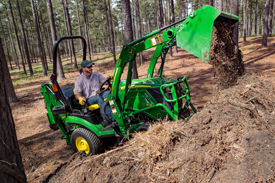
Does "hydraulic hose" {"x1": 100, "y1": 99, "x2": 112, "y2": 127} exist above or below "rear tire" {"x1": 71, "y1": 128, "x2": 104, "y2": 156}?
above

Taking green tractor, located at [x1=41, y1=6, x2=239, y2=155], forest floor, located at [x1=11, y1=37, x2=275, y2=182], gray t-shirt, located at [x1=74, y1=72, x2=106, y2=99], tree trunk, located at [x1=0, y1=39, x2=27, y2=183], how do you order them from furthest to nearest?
gray t-shirt, located at [x1=74, y1=72, x2=106, y2=99]
green tractor, located at [x1=41, y1=6, x2=239, y2=155]
forest floor, located at [x1=11, y1=37, x2=275, y2=182]
tree trunk, located at [x1=0, y1=39, x2=27, y2=183]

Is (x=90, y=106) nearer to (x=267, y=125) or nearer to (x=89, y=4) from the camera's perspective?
(x=267, y=125)

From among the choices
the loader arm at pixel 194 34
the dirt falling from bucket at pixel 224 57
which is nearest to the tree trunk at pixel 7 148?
the loader arm at pixel 194 34

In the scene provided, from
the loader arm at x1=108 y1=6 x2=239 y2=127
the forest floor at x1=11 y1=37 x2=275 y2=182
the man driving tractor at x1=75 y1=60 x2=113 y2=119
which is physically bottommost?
the forest floor at x1=11 y1=37 x2=275 y2=182

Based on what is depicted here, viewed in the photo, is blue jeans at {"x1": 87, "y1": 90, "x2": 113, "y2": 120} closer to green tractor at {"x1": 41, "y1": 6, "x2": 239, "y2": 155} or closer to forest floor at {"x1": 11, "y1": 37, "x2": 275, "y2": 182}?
green tractor at {"x1": 41, "y1": 6, "x2": 239, "y2": 155}

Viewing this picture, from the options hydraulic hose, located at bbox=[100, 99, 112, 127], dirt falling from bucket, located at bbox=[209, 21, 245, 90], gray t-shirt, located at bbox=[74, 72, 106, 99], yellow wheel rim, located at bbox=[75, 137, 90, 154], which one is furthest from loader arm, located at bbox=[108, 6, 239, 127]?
yellow wheel rim, located at bbox=[75, 137, 90, 154]

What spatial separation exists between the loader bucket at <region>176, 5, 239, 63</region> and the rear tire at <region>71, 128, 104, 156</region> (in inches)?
97.6

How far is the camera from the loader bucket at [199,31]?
2.96 m

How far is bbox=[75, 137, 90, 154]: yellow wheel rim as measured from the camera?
387 centimetres

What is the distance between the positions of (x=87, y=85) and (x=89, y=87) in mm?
67

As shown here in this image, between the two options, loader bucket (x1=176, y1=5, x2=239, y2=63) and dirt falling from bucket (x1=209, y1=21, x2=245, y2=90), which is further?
dirt falling from bucket (x1=209, y1=21, x2=245, y2=90)

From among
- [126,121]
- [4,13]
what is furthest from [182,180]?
[4,13]

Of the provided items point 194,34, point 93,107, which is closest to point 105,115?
point 93,107

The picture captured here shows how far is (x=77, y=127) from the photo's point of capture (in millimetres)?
4016
